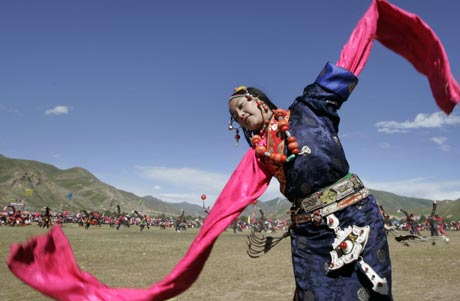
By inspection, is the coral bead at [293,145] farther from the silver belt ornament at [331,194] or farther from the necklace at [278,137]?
the silver belt ornament at [331,194]

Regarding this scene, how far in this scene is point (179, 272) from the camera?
2.61m

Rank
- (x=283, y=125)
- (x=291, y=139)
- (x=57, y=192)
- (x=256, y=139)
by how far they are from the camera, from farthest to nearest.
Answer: (x=57, y=192) < (x=256, y=139) < (x=283, y=125) < (x=291, y=139)

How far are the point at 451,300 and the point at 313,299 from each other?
19.2 feet

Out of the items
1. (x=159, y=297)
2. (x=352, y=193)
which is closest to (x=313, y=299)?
(x=352, y=193)

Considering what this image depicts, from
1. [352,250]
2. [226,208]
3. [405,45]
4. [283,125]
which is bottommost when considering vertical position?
[352,250]

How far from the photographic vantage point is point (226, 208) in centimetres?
299

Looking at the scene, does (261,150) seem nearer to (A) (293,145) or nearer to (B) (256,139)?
(B) (256,139)

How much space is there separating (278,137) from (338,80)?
665mm

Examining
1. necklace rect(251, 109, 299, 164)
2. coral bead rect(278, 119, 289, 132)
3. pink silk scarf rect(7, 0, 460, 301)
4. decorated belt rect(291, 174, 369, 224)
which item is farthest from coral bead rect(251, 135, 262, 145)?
decorated belt rect(291, 174, 369, 224)

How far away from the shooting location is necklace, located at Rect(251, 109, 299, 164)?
2.95 m

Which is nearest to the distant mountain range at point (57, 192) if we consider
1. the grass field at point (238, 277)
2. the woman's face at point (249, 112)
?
the grass field at point (238, 277)

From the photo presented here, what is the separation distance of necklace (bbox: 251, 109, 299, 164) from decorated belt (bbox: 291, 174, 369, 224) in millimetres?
348

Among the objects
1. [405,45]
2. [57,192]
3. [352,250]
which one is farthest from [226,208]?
[57,192]

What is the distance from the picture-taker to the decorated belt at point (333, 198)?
285 cm
